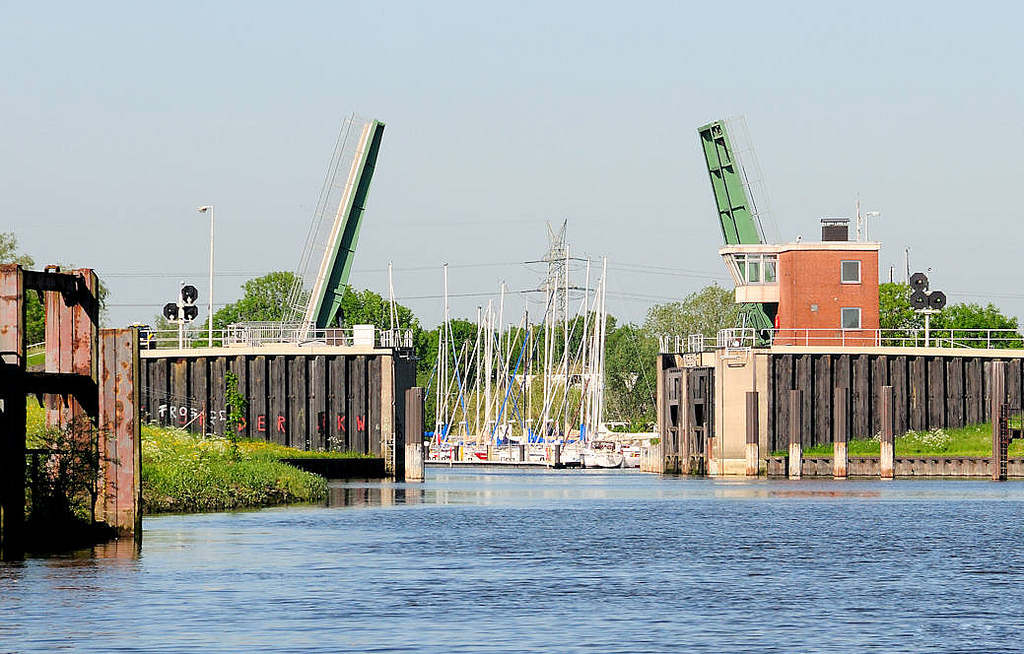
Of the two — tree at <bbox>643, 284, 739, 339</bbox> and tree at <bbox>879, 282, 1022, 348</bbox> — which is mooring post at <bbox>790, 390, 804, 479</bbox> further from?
tree at <bbox>643, 284, 739, 339</bbox>

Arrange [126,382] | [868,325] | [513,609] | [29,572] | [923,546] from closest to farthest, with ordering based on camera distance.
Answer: [513,609]
[29,572]
[126,382]
[923,546]
[868,325]

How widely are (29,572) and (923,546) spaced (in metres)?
20.1

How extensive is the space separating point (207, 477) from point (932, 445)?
48.0 metres

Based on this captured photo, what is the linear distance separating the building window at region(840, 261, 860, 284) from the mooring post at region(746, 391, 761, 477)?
9520 mm

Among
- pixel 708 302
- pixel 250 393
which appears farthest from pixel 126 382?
pixel 708 302

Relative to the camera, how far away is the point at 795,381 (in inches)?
3494

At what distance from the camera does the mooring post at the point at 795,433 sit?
274 feet

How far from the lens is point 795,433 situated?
83812 millimetres

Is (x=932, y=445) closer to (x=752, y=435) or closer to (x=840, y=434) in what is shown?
(x=840, y=434)

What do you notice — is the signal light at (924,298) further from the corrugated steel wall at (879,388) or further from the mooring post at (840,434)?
the mooring post at (840,434)

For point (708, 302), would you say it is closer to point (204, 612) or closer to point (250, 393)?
point (250, 393)

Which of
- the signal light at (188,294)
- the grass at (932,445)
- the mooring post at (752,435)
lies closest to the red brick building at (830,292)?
the grass at (932,445)

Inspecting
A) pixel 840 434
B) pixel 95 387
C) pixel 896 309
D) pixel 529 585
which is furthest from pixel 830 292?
pixel 95 387

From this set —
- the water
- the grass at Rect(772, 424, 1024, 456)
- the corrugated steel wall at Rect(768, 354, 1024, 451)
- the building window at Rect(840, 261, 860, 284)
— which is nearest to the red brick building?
the building window at Rect(840, 261, 860, 284)
